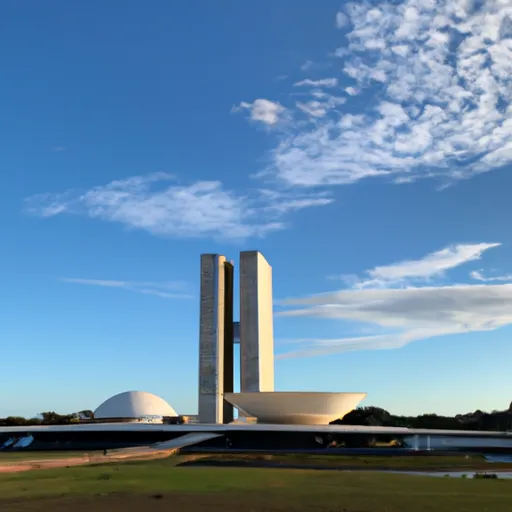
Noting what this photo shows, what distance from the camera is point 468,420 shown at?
235 ft

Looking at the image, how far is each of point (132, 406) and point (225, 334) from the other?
45.5ft

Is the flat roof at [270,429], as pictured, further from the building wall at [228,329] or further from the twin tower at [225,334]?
the building wall at [228,329]

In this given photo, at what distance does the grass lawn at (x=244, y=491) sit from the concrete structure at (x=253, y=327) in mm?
35633

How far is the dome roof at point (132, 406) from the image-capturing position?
65062 millimetres

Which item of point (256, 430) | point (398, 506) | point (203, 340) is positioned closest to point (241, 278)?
point (203, 340)

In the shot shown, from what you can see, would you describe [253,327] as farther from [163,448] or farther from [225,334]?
[163,448]

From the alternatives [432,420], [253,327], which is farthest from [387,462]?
[432,420]

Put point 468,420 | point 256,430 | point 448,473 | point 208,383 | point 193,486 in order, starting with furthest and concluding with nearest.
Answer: point 468,420, point 208,383, point 256,430, point 448,473, point 193,486

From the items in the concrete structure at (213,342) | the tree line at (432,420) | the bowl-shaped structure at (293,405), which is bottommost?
the tree line at (432,420)

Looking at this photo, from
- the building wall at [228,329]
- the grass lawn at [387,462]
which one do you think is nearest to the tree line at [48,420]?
the building wall at [228,329]

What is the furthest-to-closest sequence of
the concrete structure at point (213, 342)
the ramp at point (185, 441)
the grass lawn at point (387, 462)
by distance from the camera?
the concrete structure at point (213, 342) → the ramp at point (185, 441) → the grass lawn at point (387, 462)

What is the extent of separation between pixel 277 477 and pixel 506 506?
7.22m

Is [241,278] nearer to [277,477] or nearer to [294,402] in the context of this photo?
[294,402]

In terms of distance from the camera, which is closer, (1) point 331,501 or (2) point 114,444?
(1) point 331,501
